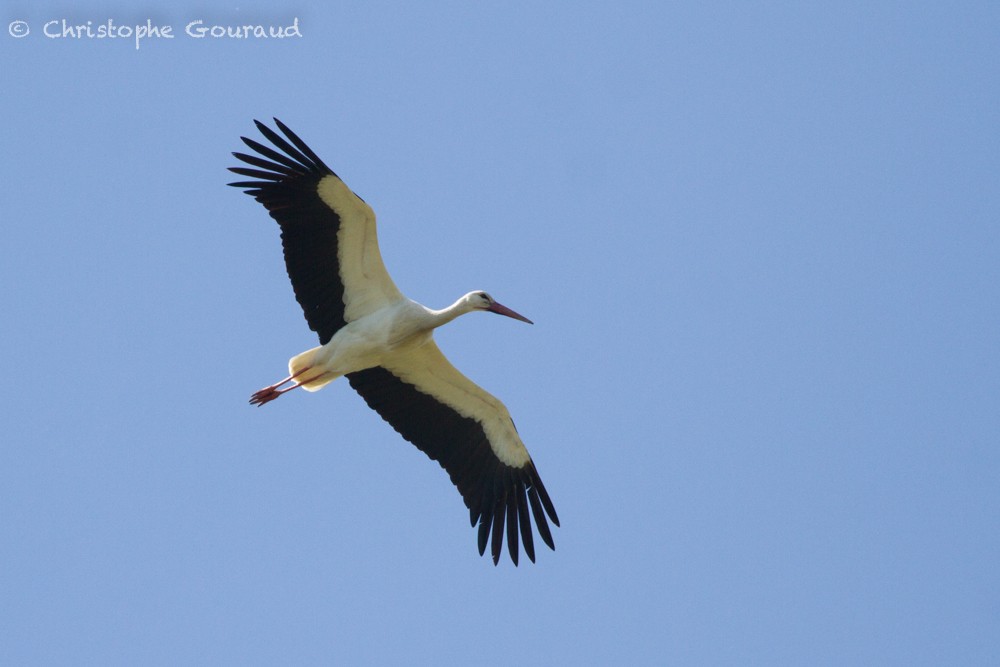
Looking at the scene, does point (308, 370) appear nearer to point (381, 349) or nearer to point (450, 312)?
point (381, 349)

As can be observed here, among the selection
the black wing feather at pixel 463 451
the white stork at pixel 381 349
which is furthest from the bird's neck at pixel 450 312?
the black wing feather at pixel 463 451

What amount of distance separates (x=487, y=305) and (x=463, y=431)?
125 cm

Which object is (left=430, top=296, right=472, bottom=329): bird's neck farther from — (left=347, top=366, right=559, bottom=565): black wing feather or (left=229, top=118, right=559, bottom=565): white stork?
(left=347, top=366, right=559, bottom=565): black wing feather

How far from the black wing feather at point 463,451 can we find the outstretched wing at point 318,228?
0.92 m

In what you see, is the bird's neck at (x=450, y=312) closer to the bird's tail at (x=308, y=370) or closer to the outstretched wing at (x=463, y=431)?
the outstretched wing at (x=463, y=431)

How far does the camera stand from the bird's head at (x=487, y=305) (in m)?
16.5

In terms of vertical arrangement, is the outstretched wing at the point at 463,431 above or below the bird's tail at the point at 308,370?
below

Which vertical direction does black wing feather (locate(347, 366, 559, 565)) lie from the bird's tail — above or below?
below

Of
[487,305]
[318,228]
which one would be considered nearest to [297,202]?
[318,228]

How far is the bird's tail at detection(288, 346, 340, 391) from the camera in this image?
16047 millimetres

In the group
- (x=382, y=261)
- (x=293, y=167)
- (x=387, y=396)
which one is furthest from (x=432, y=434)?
(x=293, y=167)

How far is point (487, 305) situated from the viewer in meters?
16.6

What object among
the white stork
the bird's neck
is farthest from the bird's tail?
the bird's neck

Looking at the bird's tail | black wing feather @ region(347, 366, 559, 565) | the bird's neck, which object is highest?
the bird's neck
